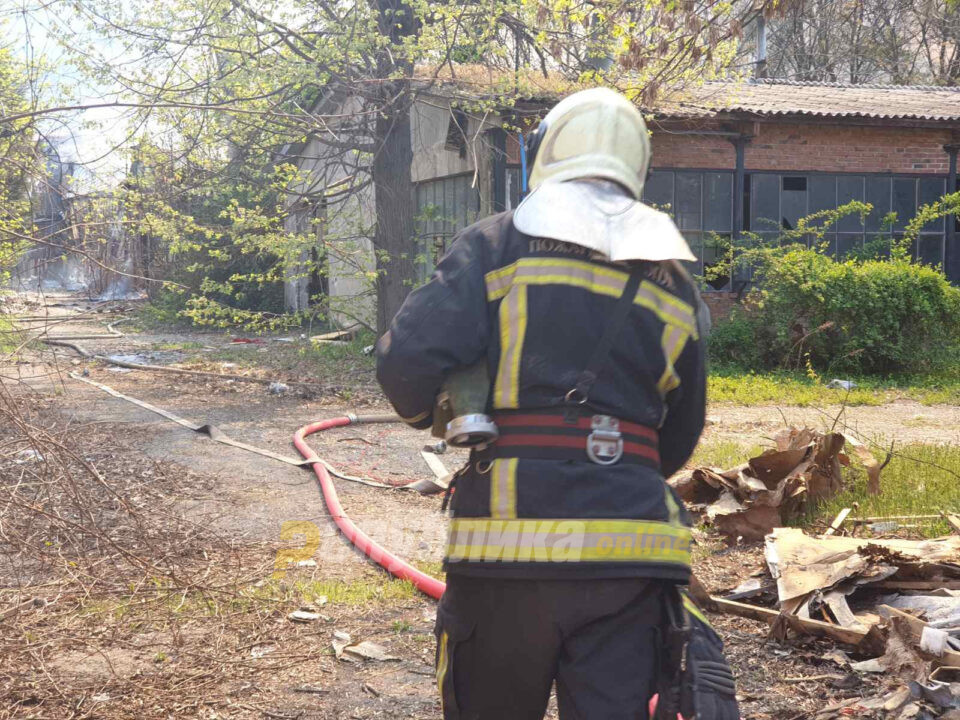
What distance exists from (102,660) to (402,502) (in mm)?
2985

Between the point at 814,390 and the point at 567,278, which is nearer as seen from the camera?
the point at 567,278

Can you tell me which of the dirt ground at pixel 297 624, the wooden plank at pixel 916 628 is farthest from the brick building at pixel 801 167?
the wooden plank at pixel 916 628

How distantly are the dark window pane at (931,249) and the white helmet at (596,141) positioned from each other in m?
15.4

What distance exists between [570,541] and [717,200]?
1375cm

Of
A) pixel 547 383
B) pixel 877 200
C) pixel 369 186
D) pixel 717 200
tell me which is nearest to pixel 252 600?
pixel 547 383

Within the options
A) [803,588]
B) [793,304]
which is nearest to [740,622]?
[803,588]

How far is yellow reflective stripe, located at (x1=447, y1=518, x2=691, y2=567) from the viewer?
2.14 metres

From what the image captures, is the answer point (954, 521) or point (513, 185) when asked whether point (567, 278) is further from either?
point (513, 185)

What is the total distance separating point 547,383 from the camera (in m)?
2.22

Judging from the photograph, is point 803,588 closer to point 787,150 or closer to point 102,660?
point 102,660

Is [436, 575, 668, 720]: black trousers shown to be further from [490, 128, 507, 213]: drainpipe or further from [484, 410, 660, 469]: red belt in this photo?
[490, 128, 507, 213]: drainpipe

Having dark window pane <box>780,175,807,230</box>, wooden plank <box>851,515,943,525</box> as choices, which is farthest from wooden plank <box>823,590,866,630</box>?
dark window pane <box>780,175,807,230</box>

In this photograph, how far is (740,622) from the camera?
15.2ft

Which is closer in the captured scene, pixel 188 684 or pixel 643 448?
pixel 643 448
